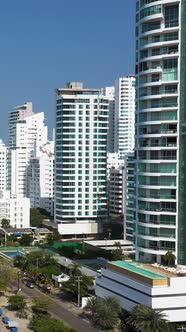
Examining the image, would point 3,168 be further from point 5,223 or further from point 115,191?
point 115,191

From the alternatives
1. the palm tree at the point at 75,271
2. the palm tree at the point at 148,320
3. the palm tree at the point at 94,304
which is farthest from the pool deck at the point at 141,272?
the palm tree at the point at 75,271

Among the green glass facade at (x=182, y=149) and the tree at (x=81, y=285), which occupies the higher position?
the green glass facade at (x=182, y=149)

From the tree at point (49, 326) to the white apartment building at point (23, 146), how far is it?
62119 mm

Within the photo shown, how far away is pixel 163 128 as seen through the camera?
3822 cm

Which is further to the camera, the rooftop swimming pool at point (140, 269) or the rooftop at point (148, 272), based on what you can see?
the rooftop swimming pool at point (140, 269)

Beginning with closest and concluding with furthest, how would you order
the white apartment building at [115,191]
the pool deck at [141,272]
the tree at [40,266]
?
the pool deck at [141,272], the tree at [40,266], the white apartment building at [115,191]

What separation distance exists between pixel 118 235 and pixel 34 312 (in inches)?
1413

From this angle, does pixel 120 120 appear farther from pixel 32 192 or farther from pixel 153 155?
pixel 153 155

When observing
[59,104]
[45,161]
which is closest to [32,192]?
[45,161]

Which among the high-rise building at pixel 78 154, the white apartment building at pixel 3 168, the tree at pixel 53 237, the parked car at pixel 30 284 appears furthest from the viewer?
the white apartment building at pixel 3 168

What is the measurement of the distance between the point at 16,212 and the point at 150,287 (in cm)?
4500

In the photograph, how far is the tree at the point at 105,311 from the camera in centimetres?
3381

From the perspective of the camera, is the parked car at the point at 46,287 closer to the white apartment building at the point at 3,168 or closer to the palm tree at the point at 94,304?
the palm tree at the point at 94,304

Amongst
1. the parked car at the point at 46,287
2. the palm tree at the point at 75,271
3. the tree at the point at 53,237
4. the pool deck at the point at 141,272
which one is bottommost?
the parked car at the point at 46,287
